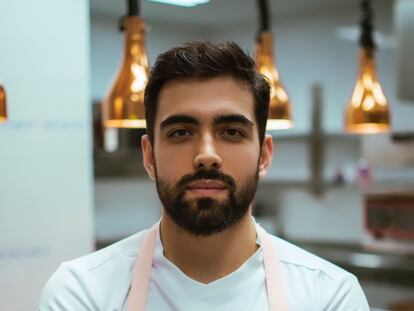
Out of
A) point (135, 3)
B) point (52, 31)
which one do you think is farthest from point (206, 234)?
point (52, 31)

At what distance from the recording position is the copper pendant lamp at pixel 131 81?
177cm

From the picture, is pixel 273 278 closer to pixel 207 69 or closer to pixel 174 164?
pixel 174 164

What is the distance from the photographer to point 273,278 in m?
1.38

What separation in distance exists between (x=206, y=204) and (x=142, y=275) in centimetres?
24


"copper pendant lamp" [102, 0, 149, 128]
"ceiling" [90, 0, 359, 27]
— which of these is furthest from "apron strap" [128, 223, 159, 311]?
"ceiling" [90, 0, 359, 27]

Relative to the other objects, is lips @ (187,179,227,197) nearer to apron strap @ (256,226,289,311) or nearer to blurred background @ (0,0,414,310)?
apron strap @ (256,226,289,311)

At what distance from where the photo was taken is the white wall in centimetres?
215

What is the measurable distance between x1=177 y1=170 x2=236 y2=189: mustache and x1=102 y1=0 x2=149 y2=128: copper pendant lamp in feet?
1.78

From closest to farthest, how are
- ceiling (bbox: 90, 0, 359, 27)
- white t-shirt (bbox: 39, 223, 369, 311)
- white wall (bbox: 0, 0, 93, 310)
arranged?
white t-shirt (bbox: 39, 223, 369, 311) → white wall (bbox: 0, 0, 93, 310) → ceiling (bbox: 90, 0, 359, 27)

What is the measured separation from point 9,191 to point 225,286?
105cm

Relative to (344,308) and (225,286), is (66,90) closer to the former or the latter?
(225,286)

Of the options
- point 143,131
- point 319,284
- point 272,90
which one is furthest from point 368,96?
point 143,131

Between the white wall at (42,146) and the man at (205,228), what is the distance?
32.8 inches

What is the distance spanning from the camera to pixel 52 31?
7.33 feet
